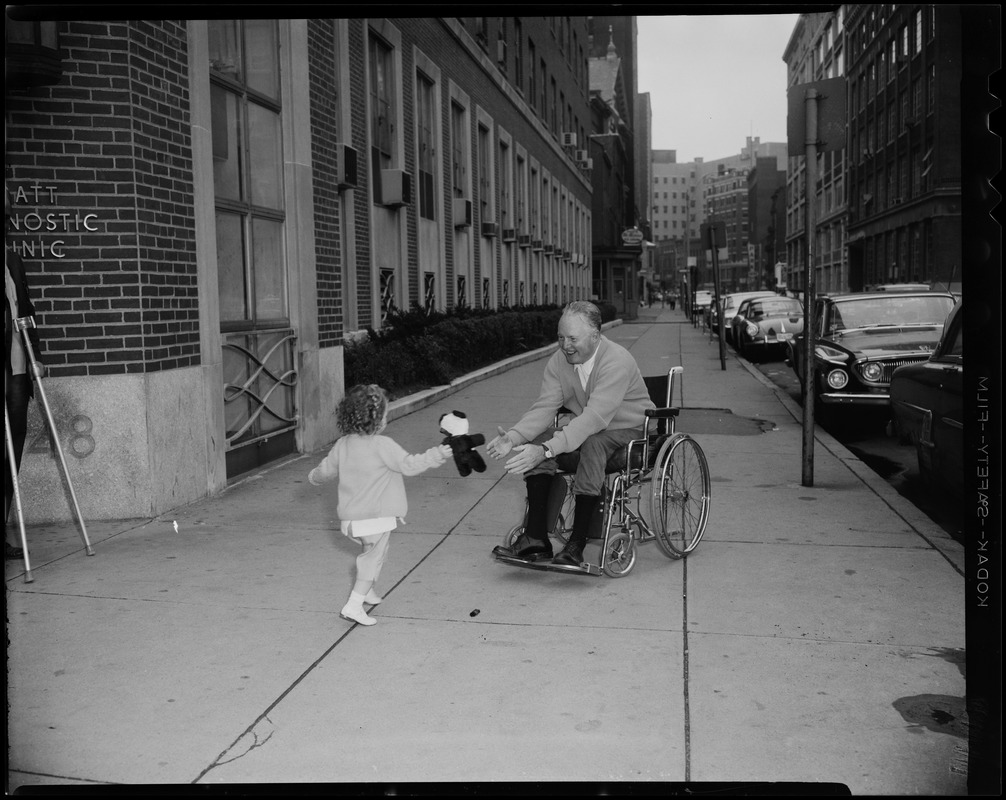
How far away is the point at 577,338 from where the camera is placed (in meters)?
5.51

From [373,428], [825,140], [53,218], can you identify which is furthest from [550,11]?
[825,140]

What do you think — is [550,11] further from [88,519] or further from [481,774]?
[88,519]

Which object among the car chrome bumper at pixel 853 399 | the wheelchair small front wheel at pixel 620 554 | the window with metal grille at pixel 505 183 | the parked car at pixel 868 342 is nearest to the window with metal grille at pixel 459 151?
the window with metal grille at pixel 505 183

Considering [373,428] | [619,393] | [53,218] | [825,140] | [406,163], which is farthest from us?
[406,163]

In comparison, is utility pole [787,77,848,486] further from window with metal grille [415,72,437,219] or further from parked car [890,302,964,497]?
window with metal grille [415,72,437,219]

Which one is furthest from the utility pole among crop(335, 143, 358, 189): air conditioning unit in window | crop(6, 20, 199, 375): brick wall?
crop(335, 143, 358, 189): air conditioning unit in window

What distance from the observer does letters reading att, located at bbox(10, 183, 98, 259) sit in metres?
6.61

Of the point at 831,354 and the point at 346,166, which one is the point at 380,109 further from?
the point at 831,354

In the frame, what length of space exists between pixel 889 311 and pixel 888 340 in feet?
3.78

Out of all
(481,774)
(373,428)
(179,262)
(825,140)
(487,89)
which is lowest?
(481,774)

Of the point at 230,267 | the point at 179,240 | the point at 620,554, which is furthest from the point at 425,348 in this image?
the point at 620,554

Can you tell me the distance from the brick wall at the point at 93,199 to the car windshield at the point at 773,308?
2005 cm

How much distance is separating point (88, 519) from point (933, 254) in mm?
47315

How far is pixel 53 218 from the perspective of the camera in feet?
22.1
